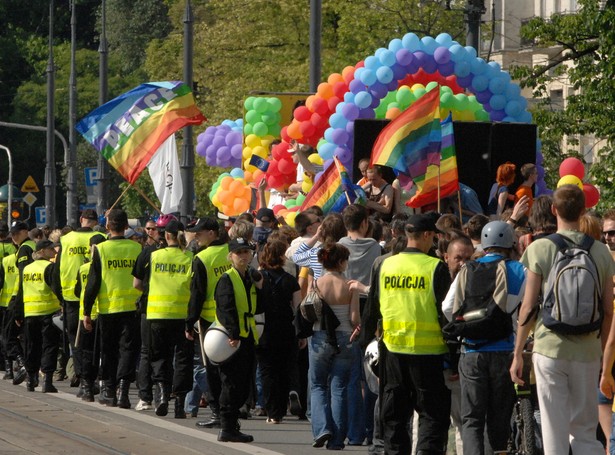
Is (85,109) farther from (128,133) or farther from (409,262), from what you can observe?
(409,262)

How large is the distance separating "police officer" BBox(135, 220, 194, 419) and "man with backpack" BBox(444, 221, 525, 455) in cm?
482

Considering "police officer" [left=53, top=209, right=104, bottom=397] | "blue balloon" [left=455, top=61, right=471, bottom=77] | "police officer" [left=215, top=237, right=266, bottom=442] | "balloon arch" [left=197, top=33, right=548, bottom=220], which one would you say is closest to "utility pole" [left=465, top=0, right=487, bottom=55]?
"balloon arch" [left=197, top=33, right=548, bottom=220]

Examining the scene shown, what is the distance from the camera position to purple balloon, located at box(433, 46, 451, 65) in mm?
20375

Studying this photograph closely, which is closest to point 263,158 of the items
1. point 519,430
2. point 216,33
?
point 519,430

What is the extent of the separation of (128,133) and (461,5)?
24.8m

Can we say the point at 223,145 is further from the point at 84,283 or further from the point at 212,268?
the point at 212,268

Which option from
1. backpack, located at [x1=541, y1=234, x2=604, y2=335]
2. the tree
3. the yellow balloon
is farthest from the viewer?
the tree

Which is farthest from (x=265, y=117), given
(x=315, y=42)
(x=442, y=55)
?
(x=442, y=55)

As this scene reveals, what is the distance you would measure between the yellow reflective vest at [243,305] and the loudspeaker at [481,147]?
536 cm

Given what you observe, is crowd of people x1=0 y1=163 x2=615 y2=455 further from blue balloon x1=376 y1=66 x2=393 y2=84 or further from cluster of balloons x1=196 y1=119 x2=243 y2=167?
cluster of balloons x1=196 y1=119 x2=243 y2=167

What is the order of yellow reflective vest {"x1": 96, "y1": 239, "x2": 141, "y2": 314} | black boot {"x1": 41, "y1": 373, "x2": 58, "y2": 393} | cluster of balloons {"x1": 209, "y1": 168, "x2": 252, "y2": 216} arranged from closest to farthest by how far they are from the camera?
yellow reflective vest {"x1": 96, "y1": 239, "x2": 141, "y2": 314}, black boot {"x1": 41, "y1": 373, "x2": 58, "y2": 393}, cluster of balloons {"x1": 209, "y1": 168, "x2": 252, "y2": 216}

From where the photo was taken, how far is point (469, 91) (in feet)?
68.1

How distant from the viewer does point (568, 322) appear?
9.10 m

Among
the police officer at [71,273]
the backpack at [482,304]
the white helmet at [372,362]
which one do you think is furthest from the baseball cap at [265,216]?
the backpack at [482,304]
